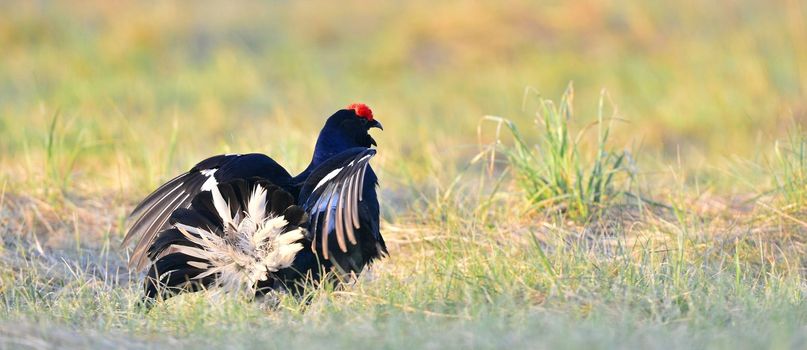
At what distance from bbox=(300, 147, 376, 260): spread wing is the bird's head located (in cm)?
49

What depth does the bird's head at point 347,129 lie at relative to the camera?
4.63 metres

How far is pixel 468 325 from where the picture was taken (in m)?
3.49

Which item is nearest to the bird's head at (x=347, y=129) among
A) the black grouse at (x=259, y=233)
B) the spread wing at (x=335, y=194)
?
the black grouse at (x=259, y=233)

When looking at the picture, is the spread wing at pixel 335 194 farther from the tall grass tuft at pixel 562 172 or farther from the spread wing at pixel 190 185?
the tall grass tuft at pixel 562 172

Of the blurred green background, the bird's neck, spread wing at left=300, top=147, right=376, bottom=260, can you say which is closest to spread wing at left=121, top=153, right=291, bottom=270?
the bird's neck

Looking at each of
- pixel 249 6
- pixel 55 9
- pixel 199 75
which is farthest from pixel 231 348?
pixel 249 6

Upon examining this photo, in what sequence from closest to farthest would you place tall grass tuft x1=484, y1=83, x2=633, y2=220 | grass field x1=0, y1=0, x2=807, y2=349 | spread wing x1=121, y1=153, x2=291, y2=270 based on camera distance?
grass field x1=0, y1=0, x2=807, y2=349 < spread wing x1=121, y1=153, x2=291, y2=270 < tall grass tuft x1=484, y1=83, x2=633, y2=220

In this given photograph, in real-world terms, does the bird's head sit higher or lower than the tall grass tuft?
higher

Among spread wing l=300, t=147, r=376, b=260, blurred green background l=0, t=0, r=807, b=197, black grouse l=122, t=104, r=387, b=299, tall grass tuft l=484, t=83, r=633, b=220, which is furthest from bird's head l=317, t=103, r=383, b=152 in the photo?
blurred green background l=0, t=0, r=807, b=197

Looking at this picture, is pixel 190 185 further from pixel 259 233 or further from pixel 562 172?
pixel 562 172

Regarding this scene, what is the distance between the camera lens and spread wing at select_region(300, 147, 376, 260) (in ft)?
12.8

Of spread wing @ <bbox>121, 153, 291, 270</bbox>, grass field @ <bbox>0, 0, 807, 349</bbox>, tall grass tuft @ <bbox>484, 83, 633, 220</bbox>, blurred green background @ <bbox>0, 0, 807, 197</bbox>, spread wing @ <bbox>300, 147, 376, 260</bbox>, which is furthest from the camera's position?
blurred green background @ <bbox>0, 0, 807, 197</bbox>

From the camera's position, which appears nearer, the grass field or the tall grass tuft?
the grass field

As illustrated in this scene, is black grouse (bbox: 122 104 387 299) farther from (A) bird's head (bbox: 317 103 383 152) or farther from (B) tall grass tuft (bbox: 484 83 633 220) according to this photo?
(B) tall grass tuft (bbox: 484 83 633 220)
